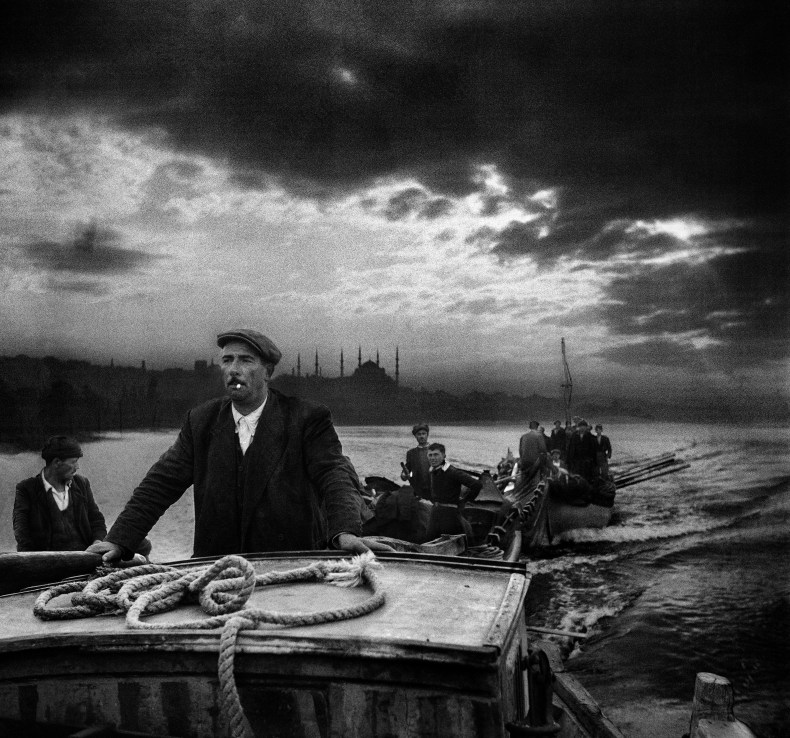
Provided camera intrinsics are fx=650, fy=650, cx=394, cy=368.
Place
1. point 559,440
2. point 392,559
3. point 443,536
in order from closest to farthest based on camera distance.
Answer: point 392,559, point 443,536, point 559,440

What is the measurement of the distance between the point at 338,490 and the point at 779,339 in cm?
892

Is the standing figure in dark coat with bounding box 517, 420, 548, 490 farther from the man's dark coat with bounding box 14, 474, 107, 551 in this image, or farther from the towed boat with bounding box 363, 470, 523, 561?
the man's dark coat with bounding box 14, 474, 107, 551

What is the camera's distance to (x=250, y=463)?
2.25 metres

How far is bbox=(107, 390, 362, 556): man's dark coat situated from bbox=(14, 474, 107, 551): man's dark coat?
1.81m

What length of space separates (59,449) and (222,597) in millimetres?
2908

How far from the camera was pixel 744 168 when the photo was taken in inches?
342

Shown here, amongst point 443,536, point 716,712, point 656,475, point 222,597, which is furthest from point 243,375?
point 656,475

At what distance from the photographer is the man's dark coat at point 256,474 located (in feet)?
7.36

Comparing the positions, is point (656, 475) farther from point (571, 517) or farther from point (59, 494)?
point (59, 494)

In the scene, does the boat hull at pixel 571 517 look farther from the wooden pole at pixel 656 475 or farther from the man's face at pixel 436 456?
the man's face at pixel 436 456

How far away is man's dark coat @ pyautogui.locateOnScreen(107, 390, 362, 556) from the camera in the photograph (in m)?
2.24

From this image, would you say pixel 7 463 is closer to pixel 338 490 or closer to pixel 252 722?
pixel 338 490

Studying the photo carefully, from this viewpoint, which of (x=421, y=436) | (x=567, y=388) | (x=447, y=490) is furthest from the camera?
(x=567, y=388)

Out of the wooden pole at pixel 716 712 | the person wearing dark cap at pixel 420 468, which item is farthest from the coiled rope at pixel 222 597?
the person wearing dark cap at pixel 420 468
